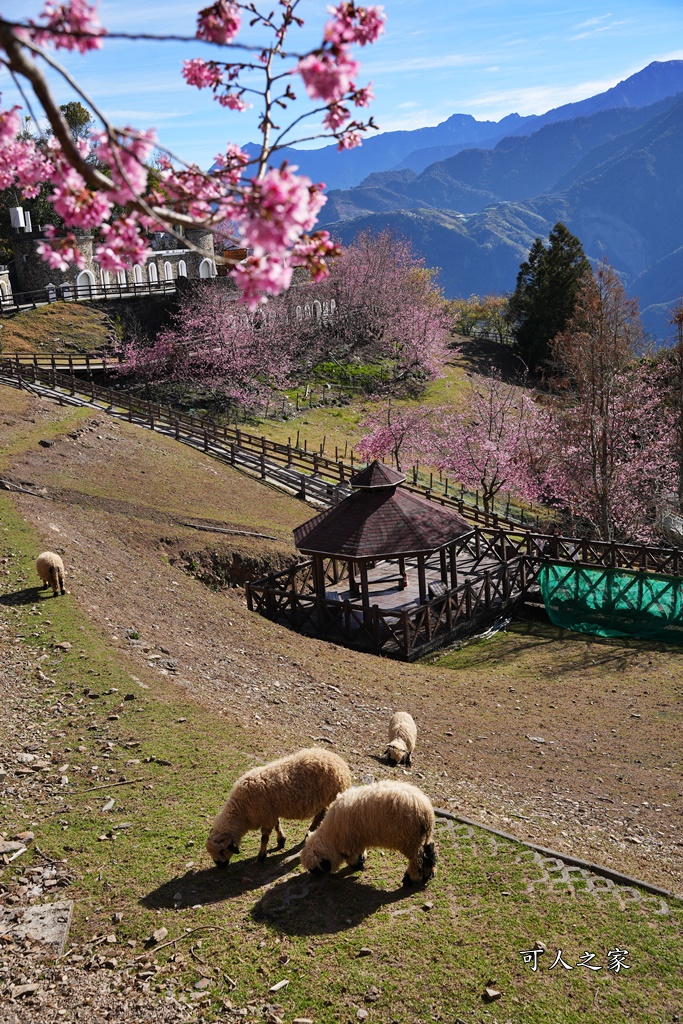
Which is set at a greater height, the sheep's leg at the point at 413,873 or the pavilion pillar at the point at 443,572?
the sheep's leg at the point at 413,873

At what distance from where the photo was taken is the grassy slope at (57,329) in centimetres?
5244

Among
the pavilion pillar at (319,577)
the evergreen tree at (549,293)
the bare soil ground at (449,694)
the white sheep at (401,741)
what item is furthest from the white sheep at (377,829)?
the evergreen tree at (549,293)

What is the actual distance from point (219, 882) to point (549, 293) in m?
67.9

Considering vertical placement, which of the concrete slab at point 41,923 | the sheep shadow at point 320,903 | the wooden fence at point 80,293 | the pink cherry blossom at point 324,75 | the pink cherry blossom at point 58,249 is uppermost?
the wooden fence at point 80,293

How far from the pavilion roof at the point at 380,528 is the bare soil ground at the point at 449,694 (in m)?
2.36

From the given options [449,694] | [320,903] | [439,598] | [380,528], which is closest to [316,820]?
[320,903]

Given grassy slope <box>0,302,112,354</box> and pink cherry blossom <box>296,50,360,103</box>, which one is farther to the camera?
grassy slope <box>0,302,112,354</box>

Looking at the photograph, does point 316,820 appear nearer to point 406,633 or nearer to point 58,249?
point 58,249

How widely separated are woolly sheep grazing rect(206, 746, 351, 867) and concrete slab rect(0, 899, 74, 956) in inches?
60.7

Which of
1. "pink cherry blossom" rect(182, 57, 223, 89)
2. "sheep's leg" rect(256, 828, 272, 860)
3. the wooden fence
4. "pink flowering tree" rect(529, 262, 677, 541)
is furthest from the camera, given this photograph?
the wooden fence

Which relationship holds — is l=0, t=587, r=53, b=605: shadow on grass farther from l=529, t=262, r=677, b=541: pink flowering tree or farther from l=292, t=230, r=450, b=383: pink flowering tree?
l=292, t=230, r=450, b=383: pink flowering tree

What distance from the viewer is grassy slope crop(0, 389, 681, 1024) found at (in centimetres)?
706

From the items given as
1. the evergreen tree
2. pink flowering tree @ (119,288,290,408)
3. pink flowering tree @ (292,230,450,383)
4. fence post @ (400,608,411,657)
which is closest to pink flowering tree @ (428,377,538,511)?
pink flowering tree @ (119,288,290,408)

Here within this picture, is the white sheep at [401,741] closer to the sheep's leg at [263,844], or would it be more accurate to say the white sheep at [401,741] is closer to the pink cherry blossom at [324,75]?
the sheep's leg at [263,844]
